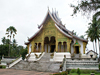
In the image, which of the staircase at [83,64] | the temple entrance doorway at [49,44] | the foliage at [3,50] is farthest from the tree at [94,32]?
the foliage at [3,50]

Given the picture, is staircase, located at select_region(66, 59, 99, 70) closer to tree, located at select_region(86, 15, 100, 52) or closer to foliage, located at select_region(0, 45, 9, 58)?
tree, located at select_region(86, 15, 100, 52)

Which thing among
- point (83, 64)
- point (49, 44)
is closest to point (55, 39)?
point (49, 44)

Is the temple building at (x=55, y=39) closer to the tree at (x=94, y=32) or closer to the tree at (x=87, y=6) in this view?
the tree at (x=94, y=32)

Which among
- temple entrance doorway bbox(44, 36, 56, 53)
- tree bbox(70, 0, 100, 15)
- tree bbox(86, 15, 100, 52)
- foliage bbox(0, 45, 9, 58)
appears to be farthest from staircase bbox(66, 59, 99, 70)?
foliage bbox(0, 45, 9, 58)

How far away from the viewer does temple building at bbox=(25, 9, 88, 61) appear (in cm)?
1966

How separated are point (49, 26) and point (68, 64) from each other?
1069cm

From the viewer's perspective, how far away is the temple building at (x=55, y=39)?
64.5 ft

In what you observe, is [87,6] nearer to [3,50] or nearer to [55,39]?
[55,39]

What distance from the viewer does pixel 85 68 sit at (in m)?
11.4

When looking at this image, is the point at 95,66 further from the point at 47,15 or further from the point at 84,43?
the point at 47,15

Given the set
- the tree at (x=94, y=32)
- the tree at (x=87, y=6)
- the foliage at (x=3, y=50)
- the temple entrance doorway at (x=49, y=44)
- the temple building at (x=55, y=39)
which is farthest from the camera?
the foliage at (x=3, y=50)

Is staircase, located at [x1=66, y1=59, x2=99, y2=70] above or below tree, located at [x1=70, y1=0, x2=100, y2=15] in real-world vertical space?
below

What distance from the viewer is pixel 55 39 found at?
2044cm

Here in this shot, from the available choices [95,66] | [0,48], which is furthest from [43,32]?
[0,48]
